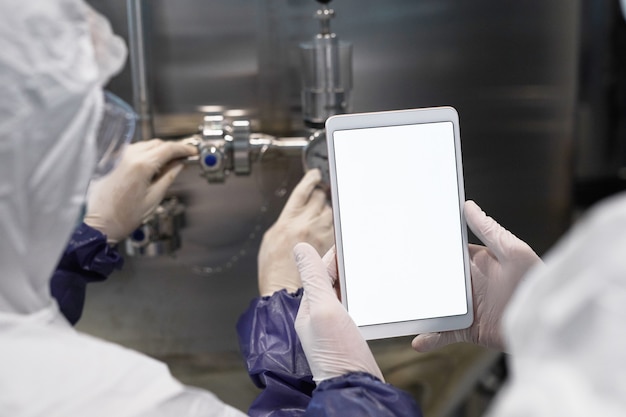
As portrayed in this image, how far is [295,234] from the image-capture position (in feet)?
2.99

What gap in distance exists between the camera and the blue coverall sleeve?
0.61 meters

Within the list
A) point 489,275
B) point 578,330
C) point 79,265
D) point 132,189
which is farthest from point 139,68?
point 578,330

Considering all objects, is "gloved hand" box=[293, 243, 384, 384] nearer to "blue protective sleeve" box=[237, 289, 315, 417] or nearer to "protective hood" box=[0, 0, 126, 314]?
"blue protective sleeve" box=[237, 289, 315, 417]

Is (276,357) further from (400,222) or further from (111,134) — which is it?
(111,134)

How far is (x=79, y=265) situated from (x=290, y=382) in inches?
12.9

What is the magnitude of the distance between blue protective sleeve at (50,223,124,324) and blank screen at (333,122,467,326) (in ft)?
1.12

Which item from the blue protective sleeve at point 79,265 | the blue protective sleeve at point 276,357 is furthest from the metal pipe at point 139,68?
the blue protective sleeve at point 276,357

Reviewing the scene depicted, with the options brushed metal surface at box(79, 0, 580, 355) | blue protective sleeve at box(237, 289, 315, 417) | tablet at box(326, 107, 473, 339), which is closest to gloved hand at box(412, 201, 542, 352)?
tablet at box(326, 107, 473, 339)

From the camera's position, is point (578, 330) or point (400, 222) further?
point (400, 222)

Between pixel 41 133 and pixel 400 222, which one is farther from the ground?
pixel 41 133

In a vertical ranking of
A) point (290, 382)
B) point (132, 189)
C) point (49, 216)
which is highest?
point (49, 216)

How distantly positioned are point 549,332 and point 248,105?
2.47 feet

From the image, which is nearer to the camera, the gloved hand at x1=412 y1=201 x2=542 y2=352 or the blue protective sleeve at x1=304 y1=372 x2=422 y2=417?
the blue protective sleeve at x1=304 y1=372 x2=422 y2=417

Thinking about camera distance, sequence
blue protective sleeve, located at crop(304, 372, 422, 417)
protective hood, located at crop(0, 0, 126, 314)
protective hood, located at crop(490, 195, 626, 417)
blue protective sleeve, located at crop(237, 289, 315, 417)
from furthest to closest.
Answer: blue protective sleeve, located at crop(237, 289, 315, 417), blue protective sleeve, located at crop(304, 372, 422, 417), protective hood, located at crop(0, 0, 126, 314), protective hood, located at crop(490, 195, 626, 417)
